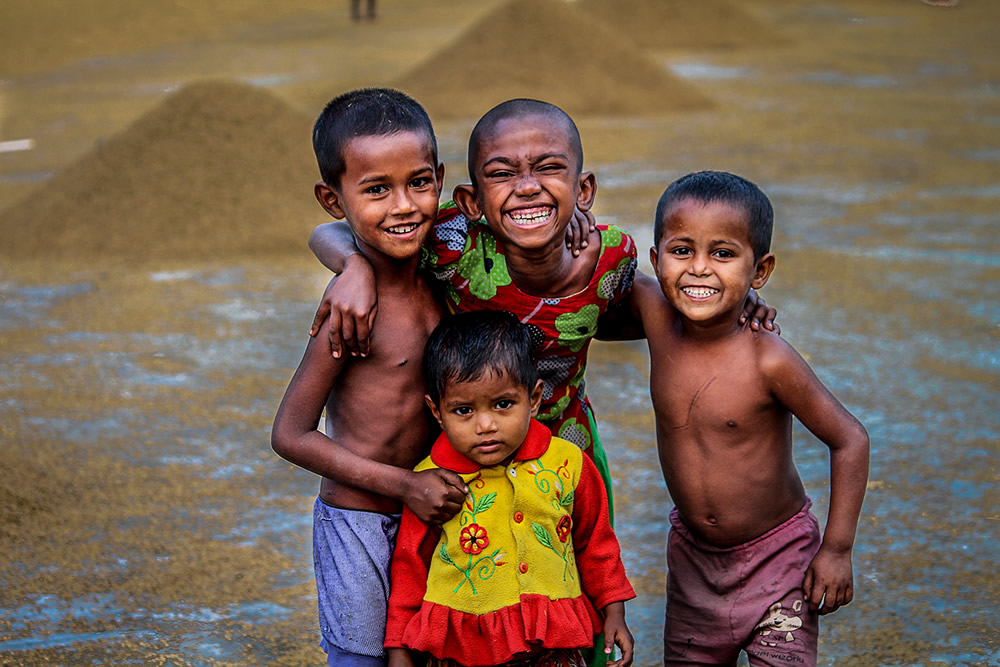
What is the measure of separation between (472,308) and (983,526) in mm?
2028

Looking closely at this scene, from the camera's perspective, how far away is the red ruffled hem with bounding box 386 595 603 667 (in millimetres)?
2051

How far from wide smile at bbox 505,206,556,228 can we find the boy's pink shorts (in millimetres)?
752

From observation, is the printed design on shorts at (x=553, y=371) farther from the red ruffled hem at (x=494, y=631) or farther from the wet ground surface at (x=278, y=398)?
the wet ground surface at (x=278, y=398)

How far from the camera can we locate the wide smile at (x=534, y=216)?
2221mm

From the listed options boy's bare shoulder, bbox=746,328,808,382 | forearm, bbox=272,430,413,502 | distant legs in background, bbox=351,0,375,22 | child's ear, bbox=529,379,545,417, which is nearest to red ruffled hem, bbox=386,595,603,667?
forearm, bbox=272,430,413,502

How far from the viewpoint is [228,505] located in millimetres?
3811

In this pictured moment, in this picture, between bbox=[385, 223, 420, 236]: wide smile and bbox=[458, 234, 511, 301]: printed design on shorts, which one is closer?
bbox=[385, 223, 420, 236]: wide smile

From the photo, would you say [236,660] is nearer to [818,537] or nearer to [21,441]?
[818,537]

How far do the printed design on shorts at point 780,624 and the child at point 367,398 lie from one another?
30.4 inches

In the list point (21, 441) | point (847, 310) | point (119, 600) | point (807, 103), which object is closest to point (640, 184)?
point (847, 310)

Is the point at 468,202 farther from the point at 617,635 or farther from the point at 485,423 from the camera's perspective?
the point at 617,635

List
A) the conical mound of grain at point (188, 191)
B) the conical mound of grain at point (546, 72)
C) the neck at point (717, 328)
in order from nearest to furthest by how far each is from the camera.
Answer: the neck at point (717, 328), the conical mound of grain at point (188, 191), the conical mound of grain at point (546, 72)

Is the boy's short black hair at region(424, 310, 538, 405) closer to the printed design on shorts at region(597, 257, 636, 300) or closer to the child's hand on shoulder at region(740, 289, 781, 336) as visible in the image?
the printed design on shorts at region(597, 257, 636, 300)

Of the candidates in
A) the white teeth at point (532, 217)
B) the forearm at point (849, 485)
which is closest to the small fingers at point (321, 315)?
the white teeth at point (532, 217)
